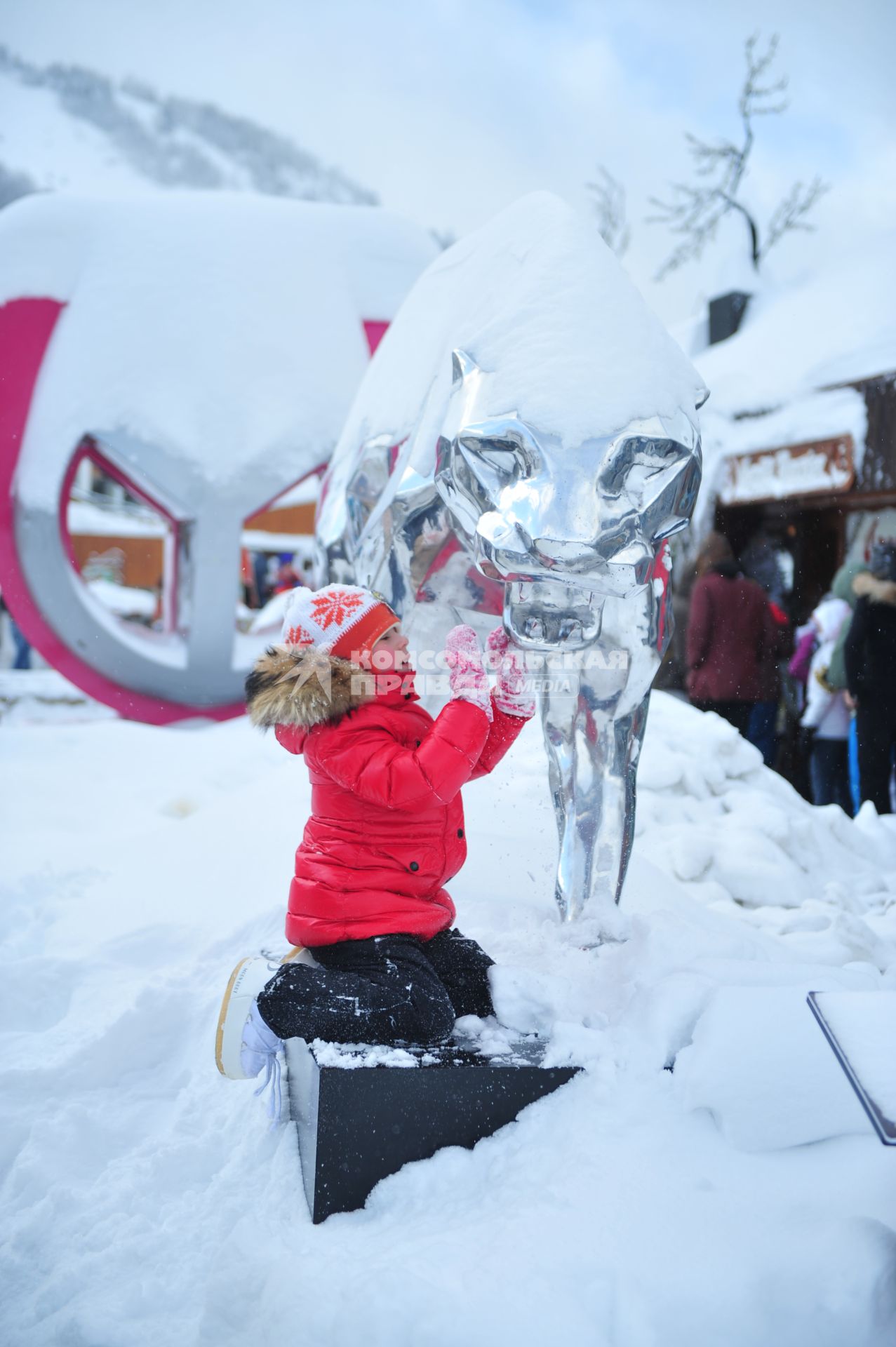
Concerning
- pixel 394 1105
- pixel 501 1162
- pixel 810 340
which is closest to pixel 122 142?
pixel 810 340

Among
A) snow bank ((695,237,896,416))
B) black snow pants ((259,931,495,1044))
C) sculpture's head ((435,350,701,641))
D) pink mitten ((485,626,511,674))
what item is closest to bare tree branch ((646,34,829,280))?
snow bank ((695,237,896,416))

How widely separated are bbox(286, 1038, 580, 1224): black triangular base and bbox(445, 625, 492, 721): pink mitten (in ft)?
1.66

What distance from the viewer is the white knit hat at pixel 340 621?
4.87ft

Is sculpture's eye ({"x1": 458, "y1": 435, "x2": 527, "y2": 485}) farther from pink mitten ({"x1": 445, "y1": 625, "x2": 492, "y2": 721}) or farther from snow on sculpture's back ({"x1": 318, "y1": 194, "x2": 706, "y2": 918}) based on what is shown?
pink mitten ({"x1": 445, "y1": 625, "x2": 492, "y2": 721})

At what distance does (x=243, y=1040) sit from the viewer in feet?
4.72

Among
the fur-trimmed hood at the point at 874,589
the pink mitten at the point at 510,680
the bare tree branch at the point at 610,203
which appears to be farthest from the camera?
the fur-trimmed hood at the point at 874,589

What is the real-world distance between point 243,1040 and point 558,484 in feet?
3.17

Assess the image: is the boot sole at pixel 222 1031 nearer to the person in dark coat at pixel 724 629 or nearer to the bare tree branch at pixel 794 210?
the person in dark coat at pixel 724 629

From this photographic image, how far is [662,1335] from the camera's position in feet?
3.25

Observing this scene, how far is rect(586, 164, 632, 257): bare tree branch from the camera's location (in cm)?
261

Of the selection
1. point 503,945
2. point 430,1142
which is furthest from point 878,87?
point 430,1142

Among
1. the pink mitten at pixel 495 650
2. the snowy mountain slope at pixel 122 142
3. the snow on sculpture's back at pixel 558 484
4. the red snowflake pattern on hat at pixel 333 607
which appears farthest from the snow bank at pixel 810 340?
the snowy mountain slope at pixel 122 142

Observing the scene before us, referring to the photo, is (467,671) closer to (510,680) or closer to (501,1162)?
(510,680)

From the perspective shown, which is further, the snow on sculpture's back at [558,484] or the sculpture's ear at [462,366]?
the sculpture's ear at [462,366]
